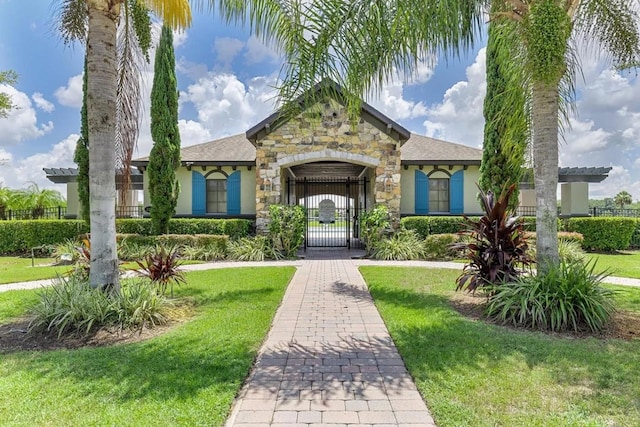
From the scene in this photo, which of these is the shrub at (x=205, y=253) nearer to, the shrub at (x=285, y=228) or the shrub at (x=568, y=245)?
the shrub at (x=285, y=228)

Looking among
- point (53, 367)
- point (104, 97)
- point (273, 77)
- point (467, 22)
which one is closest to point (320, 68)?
point (273, 77)

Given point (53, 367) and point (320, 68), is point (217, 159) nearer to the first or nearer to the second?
point (320, 68)

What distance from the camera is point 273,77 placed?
577cm

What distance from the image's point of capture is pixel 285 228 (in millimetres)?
13703

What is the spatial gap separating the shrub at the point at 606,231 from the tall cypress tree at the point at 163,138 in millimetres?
16170

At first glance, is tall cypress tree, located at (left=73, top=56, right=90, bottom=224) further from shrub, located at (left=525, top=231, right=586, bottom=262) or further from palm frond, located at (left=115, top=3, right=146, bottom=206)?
shrub, located at (left=525, top=231, right=586, bottom=262)

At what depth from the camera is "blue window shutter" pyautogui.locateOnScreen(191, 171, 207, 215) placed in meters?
17.2

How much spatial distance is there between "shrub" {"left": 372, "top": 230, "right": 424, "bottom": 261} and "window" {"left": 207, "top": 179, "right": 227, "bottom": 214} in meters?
7.86

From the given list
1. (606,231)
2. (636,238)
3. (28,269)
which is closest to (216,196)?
(28,269)

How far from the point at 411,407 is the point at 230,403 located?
159 cm

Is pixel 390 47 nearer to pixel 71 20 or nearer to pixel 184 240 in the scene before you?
pixel 71 20

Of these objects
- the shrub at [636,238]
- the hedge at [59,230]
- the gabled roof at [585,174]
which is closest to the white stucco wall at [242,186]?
the hedge at [59,230]

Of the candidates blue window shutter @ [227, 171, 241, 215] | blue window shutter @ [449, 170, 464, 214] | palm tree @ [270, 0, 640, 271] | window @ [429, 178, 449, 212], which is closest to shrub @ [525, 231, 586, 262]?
blue window shutter @ [449, 170, 464, 214]

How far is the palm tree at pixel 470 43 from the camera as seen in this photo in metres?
5.11
